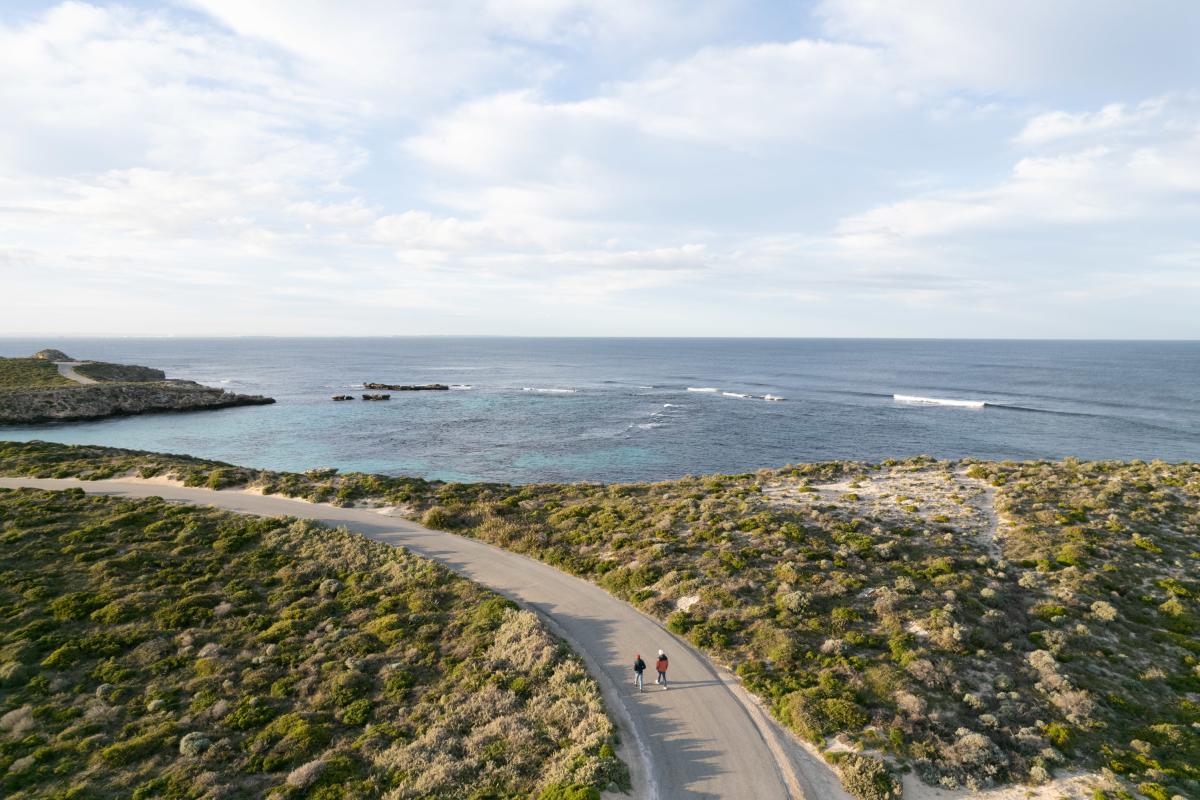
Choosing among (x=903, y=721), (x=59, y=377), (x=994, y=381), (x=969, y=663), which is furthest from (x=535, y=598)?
(x=994, y=381)

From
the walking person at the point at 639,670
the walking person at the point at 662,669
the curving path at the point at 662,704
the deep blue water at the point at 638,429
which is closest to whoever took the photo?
the curving path at the point at 662,704

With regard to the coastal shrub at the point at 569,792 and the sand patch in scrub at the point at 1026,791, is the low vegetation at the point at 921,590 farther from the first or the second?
the coastal shrub at the point at 569,792

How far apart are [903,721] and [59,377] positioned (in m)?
160

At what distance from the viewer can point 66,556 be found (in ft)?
112

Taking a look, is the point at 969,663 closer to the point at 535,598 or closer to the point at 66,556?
the point at 535,598

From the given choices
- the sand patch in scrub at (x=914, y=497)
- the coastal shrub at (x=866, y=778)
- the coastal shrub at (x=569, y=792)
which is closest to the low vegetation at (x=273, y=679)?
the coastal shrub at (x=569, y=792)

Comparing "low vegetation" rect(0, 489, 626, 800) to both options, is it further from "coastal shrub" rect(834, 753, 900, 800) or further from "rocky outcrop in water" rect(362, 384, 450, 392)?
"rocky outcrop in water" rect(362, 384, 450, 392)

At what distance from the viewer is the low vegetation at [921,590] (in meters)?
19.4

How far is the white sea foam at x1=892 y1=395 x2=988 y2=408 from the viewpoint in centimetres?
12625

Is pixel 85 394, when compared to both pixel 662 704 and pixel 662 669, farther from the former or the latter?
pixel 662 704

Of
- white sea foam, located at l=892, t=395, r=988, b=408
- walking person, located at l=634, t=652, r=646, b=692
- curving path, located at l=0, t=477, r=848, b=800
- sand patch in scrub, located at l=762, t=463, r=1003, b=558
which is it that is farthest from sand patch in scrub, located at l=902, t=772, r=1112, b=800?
white sea foam, located at l=892, t=395, r=988, b=408

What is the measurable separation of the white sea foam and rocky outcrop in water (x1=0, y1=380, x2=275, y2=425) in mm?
152759

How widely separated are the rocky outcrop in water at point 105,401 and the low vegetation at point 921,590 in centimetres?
5541

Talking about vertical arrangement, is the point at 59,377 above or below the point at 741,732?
above
